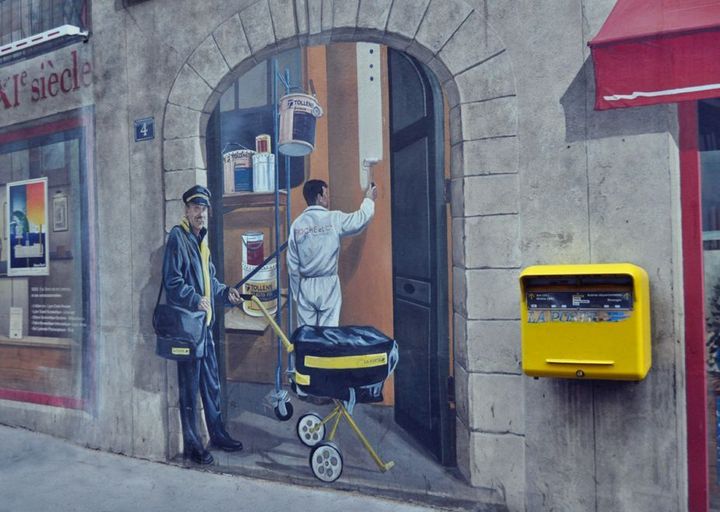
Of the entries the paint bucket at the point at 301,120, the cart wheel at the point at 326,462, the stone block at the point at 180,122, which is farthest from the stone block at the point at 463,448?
the stone block at the point at 180,122

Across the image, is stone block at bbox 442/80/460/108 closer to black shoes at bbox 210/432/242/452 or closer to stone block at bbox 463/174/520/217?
stone block at bbox 463/174/520/217

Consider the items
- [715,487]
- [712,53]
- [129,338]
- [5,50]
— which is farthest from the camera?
[5,50]

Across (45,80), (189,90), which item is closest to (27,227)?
(45,80)

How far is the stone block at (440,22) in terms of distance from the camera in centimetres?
388

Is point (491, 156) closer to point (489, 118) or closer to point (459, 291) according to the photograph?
point (489, 118)

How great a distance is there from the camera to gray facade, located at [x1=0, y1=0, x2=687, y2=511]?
135 inches

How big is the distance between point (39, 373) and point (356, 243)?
360 cm

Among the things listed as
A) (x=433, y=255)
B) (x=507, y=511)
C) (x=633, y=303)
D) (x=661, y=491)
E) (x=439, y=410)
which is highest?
Answer: (x=433, y=255)

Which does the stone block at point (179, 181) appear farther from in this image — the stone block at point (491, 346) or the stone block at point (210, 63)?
the stone block at point (491, 346)

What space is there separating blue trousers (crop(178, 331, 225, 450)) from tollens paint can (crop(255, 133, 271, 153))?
151 centimetres

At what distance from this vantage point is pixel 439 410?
4.07 metres

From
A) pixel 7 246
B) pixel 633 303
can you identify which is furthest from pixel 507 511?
pixel 7 246

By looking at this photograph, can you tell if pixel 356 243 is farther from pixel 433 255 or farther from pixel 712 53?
pixel 712 53

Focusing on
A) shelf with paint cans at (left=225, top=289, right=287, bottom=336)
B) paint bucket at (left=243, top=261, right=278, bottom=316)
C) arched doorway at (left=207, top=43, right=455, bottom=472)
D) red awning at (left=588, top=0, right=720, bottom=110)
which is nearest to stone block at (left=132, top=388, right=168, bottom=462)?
shelf with paint cans at (left=225, top=289, right=287, bottom=336)
